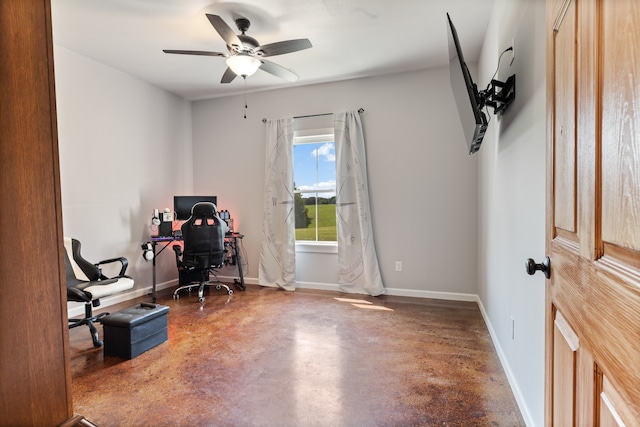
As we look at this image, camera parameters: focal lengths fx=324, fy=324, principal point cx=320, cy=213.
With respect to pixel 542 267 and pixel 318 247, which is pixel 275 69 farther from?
pixel 542 267

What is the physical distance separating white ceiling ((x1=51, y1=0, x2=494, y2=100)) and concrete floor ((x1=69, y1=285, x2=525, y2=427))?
2.72m

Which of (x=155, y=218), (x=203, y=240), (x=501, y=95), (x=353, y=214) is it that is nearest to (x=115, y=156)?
(x=155, y=218)

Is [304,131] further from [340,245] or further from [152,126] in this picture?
[152,126]

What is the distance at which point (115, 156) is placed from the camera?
3814 millimetres

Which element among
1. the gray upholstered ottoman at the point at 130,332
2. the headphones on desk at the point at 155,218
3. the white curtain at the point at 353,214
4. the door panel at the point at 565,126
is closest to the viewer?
the door panel at the point at 565,126

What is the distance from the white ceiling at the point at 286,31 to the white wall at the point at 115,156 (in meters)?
0.29

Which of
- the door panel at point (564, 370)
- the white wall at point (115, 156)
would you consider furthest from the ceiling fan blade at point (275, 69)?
the door panel at point (564, 370)

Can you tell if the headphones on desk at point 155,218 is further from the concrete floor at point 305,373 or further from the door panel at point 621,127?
the door panel at point 621,127

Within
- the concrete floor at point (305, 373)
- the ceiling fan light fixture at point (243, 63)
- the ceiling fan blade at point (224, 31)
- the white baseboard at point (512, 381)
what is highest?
the ceiling fan blade at point (224, 31)

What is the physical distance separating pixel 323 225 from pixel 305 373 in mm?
2454

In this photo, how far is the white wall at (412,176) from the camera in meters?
3.76

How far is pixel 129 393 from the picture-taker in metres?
2.00

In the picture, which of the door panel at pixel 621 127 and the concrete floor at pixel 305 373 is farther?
the concrete floor at pixel 305 373

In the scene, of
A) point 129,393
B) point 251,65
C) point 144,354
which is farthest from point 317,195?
point 129,393
